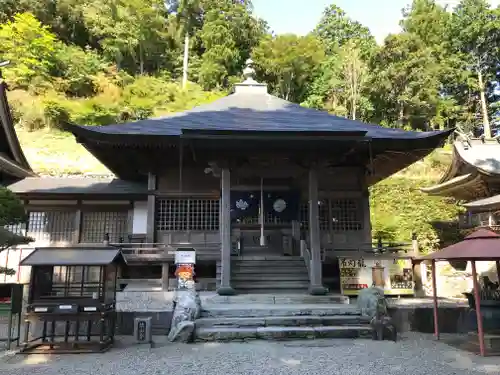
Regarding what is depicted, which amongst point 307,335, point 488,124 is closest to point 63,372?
point 307,335

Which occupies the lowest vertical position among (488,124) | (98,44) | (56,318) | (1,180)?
(56,318)

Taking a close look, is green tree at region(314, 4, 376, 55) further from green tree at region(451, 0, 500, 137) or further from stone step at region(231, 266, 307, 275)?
stone step at region(231, 266, 307, 275)

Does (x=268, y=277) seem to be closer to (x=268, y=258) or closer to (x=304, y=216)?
(x=268, y=258)

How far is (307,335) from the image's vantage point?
768 centimetres

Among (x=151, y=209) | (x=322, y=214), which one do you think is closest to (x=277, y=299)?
(x=322, y=214)

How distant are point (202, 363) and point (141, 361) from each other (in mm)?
961

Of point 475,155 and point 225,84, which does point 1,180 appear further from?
point 225,84

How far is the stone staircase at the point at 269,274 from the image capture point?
10.3 metres

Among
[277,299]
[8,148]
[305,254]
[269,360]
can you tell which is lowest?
[269,360]

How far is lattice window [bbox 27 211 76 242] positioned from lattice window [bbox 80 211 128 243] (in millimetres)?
490

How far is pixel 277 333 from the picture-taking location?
7.62 meters

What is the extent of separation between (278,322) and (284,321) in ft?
0.40

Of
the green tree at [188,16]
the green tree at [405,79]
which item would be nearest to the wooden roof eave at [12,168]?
the green tree at [405,79]

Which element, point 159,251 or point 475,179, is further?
point 475,179
